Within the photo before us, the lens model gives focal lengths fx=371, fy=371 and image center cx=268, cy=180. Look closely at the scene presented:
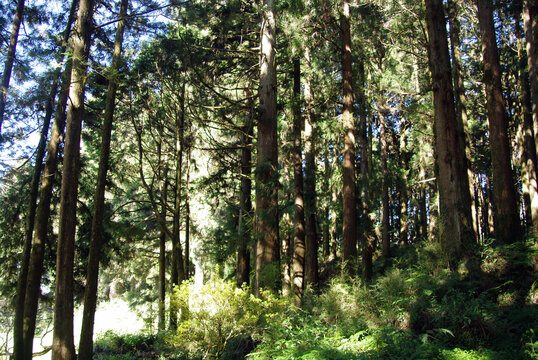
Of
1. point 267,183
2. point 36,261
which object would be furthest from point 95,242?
point 267,183

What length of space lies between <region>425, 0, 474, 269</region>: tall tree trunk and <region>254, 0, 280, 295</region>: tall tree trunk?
3.66m

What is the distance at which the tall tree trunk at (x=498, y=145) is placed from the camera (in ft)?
28.9

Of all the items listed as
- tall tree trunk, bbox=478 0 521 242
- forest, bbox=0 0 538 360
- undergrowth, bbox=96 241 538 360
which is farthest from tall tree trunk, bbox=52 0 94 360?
tall tree trunk, bbox=478 0 521 242

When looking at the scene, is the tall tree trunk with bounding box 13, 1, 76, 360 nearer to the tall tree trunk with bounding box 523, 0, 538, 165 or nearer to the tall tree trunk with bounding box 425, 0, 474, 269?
the tall tree trunk with bounding box 425, 0, 474, 269

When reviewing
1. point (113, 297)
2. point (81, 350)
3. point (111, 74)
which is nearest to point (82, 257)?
point (81, 350)

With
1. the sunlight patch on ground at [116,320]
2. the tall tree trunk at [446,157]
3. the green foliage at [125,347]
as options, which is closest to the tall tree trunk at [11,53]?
the green foliage at [125,347]

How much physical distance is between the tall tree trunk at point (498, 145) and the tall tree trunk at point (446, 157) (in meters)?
1.26

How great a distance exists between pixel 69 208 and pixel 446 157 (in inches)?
354

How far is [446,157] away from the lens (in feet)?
26.6

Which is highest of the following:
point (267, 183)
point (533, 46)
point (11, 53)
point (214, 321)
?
point (11, 53)

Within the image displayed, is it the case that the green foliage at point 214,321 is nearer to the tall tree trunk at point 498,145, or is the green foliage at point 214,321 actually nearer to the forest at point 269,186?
the forest at point 269,186

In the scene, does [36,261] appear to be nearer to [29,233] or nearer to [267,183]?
[29,233]

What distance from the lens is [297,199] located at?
1155cm

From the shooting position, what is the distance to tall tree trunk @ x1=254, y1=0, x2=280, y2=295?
805 centimetres
